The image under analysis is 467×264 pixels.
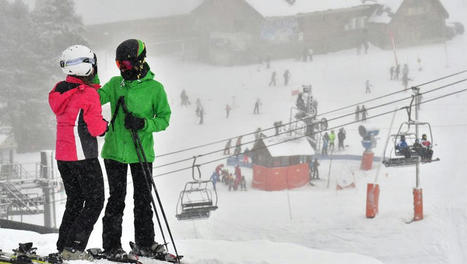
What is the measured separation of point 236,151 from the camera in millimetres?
24578

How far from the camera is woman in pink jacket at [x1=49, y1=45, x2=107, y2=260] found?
104 inches

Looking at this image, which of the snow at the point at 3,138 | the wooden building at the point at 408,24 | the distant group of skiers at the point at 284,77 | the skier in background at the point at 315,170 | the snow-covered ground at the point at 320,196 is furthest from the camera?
the wooden building at the point at 408,24

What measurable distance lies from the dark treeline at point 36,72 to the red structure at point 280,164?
10.7 meters

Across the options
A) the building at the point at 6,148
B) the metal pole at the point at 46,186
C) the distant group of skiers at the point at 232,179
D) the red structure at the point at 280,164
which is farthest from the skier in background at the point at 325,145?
the metal pole at the point at 46,186

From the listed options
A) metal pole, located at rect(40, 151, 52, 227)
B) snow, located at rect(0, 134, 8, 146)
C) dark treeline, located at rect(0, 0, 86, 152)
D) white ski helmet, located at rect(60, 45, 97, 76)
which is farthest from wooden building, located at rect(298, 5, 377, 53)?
white ski helmet, located at rect(60, 45, 97, 76)

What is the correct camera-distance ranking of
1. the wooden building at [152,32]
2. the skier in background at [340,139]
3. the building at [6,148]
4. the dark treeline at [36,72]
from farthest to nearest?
the wooden building at [152,32]
the dark treeline at [36,72]
the skier in background at [340,139]
the building at [6,148]

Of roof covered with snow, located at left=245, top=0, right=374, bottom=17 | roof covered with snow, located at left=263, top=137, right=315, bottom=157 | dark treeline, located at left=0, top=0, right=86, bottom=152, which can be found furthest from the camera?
roof covered with snow, located at left=245, top=0, right=374, bottom=17

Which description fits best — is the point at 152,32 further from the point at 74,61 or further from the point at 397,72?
the point at 74,61

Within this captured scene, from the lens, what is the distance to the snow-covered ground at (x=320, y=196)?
469 centimetres

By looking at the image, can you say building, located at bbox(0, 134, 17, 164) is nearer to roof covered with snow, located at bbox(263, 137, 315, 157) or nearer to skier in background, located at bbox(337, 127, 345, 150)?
roof covered with snow, located at bbox(263, 137, 315, 157)

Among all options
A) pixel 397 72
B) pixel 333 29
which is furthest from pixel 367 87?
pixel 333 29

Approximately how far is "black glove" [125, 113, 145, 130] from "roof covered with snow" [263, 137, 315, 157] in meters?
16.4

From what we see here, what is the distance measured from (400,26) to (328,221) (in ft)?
111

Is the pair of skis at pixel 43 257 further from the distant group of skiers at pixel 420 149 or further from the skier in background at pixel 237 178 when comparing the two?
the skier in background at pixel 237 178
